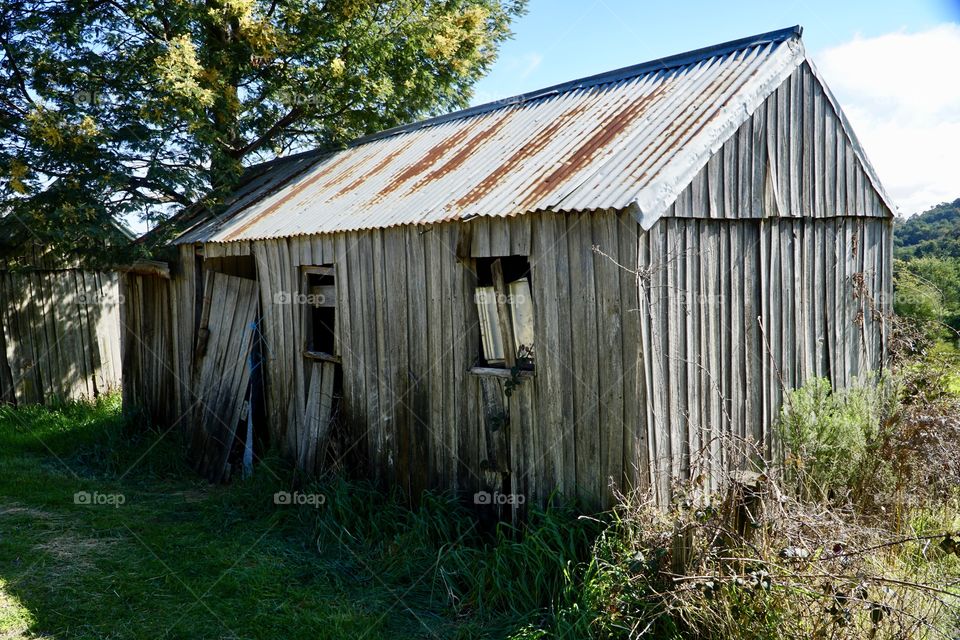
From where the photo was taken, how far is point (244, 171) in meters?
12.7

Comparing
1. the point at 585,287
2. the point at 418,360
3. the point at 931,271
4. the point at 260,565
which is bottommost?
the point at 260,565

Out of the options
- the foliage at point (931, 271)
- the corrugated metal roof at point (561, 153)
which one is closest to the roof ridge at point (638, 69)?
the corrugated metal roof at point (561, 153)

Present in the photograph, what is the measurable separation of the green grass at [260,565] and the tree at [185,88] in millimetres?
4136

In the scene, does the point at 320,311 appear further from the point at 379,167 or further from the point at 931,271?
the point at 931,271

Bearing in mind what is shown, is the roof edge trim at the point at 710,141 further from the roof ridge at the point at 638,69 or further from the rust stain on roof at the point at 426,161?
the rust stain on roof at the point at 426,161

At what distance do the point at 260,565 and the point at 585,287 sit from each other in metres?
3.37

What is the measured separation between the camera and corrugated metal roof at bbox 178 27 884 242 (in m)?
5.71

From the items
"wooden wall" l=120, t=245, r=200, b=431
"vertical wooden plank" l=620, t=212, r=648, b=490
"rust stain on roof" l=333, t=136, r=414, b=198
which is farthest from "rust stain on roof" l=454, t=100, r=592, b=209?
"wooden wall" l=120, t=245, r=200, b=431

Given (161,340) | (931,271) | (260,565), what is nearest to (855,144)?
(260,565)

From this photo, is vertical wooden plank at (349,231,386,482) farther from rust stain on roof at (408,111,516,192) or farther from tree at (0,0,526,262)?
tree at (0,0,526,262)

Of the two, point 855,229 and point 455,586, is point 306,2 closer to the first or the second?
point 855,229

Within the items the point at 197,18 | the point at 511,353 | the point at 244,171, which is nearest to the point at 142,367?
the point at 244,171

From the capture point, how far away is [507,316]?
634 centimetres

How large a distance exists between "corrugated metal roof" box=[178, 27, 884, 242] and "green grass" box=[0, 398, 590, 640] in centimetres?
235
